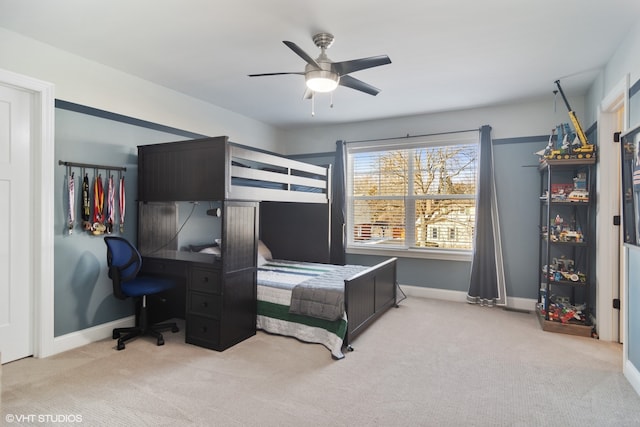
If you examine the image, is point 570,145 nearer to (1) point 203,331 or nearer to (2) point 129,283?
(1) point 203,331

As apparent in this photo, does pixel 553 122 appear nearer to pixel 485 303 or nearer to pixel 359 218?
pixel 485 303

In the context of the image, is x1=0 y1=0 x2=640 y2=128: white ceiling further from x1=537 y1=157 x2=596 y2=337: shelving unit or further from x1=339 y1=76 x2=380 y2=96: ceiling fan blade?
x1=537 y1=157 x2=596 y2=337: shelving unit

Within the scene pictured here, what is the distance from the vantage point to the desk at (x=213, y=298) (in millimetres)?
3078

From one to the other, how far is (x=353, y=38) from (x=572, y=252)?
10.8 ft

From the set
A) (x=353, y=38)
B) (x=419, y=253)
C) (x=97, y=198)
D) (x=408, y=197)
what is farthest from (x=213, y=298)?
(x=408, y=197)

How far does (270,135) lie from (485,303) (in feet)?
12.7

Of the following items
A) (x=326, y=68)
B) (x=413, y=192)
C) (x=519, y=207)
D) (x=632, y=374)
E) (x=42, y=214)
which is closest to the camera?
(x=632, y=374)

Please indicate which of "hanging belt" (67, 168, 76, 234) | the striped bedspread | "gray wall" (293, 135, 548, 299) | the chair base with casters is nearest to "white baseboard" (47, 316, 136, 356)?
the chair base with casters

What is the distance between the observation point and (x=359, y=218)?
540cm

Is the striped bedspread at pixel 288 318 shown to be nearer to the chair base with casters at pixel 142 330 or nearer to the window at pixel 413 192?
the chair base with casters at pixel 142 330

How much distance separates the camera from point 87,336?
125 inches

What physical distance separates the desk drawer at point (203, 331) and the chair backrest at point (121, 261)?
24.3 inches

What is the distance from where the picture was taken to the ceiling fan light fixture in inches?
102

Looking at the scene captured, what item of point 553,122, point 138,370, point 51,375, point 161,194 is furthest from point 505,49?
point 51,375
